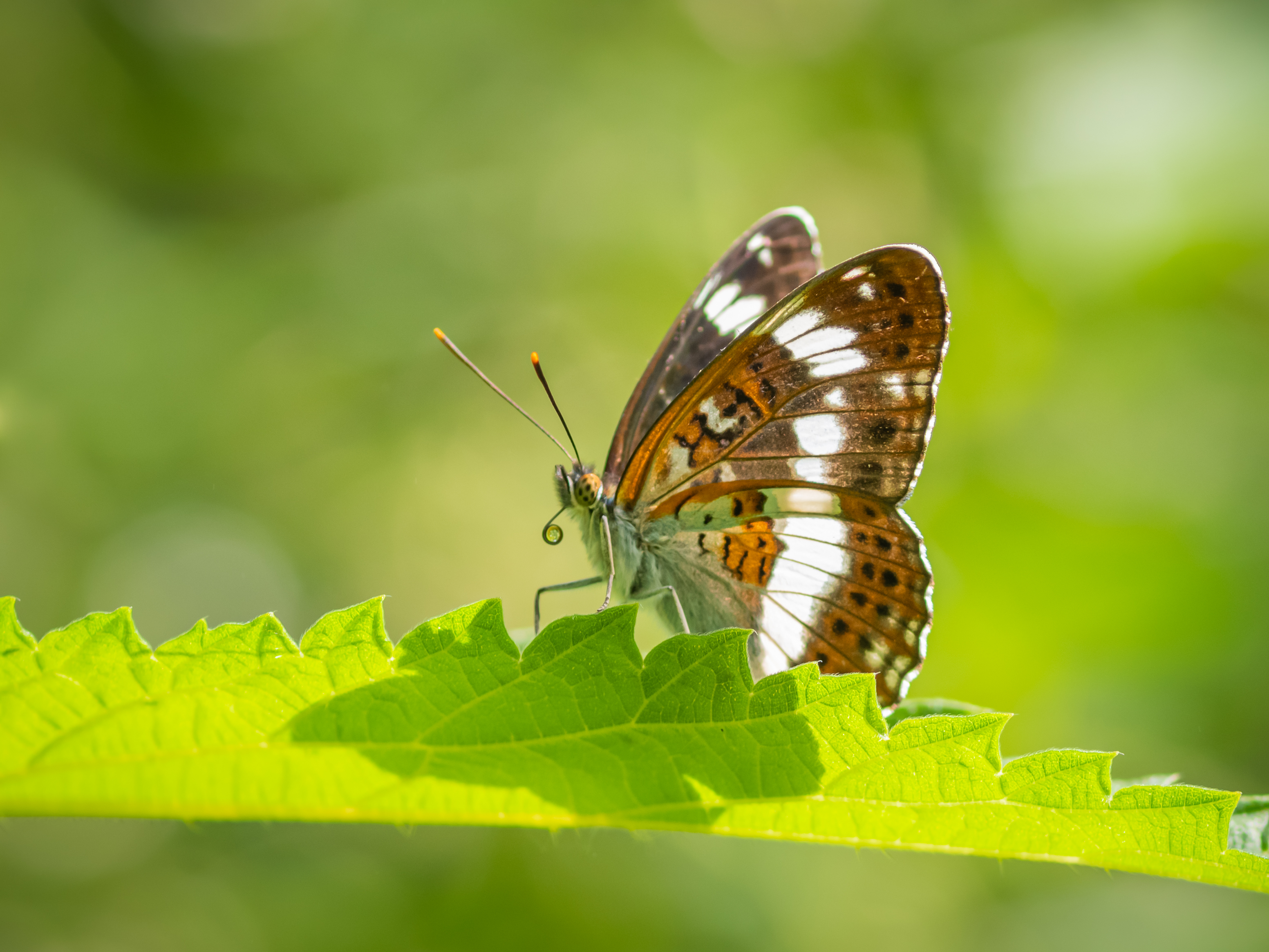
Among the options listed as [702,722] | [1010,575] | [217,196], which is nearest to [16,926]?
[702,722]

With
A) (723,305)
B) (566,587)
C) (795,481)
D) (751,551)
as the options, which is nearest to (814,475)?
(795,481)

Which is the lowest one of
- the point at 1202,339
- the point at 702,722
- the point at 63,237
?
the point at 702,722

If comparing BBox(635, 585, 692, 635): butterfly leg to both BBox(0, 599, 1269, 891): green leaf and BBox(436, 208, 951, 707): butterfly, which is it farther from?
BBox(0, 599, 1269, 891): green leaf

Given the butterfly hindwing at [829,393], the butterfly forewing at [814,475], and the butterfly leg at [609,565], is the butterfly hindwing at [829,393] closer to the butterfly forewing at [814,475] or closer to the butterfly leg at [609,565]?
the butterfly forewing at [814,475]

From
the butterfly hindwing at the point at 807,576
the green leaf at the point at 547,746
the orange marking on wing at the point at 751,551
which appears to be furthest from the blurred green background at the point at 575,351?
the green leaf at the point at 547,746

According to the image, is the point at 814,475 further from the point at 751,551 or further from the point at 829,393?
the point at 751,551

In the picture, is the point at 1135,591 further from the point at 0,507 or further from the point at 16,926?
the point at 0,507

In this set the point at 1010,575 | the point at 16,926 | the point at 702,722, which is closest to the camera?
the point at 702,722

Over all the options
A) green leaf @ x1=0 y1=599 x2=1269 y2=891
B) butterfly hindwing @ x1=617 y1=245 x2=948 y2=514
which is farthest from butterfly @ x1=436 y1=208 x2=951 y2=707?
green leaf @ x1=0 y1=599 x2=1269 y2=891
